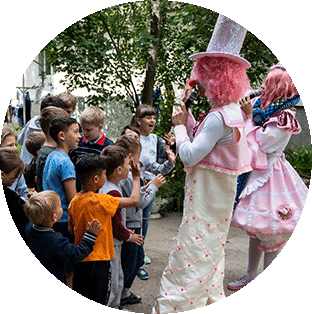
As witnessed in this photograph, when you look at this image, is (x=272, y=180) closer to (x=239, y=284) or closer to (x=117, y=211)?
(x=239, y=284)

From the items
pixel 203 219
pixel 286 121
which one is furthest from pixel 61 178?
pixel 286 121

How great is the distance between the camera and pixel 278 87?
3.27 metres

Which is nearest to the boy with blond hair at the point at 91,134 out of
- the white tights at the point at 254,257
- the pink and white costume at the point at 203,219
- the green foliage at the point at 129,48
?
the pink and white costume at the point at 203,219

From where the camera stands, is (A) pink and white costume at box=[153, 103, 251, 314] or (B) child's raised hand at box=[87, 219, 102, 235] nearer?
(B) child's raised hand at box=[87, 219, 102, 235]

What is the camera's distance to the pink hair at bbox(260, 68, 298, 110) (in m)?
3.25

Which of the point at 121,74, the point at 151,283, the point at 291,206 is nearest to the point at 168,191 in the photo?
the point at 121,74

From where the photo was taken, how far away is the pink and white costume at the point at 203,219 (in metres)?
2.64

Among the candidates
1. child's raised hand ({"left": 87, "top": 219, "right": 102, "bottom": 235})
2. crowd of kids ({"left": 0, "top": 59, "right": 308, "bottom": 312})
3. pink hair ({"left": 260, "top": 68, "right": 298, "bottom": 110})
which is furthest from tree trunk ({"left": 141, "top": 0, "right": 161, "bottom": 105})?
child's raised hand ({"left": 87, "top": 219, "right": 102, "bottom": 235})

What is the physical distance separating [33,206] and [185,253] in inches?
40.2

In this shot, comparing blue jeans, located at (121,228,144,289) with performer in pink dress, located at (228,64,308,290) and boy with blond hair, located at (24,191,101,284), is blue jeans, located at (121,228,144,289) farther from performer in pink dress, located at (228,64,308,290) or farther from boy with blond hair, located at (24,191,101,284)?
performer in pink dress, located at (228,64,308,290)

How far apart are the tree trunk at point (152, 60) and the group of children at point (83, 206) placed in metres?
2.85

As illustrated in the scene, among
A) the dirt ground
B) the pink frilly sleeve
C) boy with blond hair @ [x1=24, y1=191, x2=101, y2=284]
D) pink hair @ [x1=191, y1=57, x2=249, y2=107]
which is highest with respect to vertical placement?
pink hair @ [x1=191, y1=57, x2=249, y2=107]

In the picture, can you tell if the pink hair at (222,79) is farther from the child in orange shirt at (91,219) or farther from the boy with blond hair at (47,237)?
the boy with blond hair at (47,237)

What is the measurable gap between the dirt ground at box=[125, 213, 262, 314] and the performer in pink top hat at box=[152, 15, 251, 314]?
578mm
